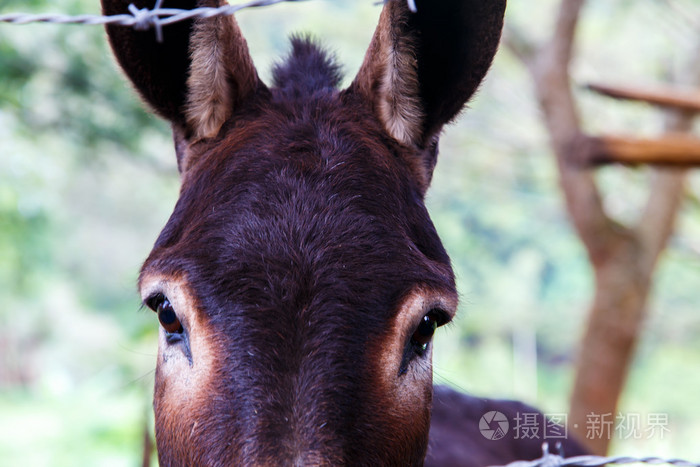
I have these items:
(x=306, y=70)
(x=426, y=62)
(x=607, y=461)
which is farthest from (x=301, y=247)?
(x=306, y=70)

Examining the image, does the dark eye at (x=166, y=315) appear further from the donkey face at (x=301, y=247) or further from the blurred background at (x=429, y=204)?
the blurred background at (x=429, y=204)

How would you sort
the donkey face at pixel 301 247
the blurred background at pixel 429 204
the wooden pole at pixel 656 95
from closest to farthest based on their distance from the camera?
1. the donkey face at pixel 301 247
2. the wooden pole at pixel 656 95
3. the blurred background at pixel 429 204

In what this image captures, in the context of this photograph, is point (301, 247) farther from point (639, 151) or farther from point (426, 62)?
point (639, 151)

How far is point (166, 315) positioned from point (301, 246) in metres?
0.49

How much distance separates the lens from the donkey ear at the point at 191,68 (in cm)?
242

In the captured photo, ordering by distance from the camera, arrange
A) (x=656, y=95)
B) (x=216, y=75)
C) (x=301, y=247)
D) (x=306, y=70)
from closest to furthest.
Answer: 1. (x=301, y=247)
2. (x=216, y=75)
3. (x=306, y=70)
4. (x=656, y=95)

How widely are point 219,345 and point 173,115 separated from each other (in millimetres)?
1081

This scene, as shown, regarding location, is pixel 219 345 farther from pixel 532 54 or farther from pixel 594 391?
pixel 532 54

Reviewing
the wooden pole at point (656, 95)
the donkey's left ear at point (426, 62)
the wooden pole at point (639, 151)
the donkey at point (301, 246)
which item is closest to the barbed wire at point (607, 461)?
the donkey at point (301, 246)

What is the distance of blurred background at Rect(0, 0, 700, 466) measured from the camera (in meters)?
7.98

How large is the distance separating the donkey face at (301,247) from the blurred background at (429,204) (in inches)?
16.2

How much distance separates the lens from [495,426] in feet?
15.3

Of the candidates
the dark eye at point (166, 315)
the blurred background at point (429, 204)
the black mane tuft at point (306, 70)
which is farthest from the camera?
the blurred background at point (429, 204)

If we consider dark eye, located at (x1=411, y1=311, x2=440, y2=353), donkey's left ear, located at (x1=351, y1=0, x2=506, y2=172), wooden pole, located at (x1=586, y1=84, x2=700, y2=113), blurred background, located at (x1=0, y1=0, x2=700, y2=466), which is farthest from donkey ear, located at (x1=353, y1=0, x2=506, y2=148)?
wooden pole, located at (x1=586, y1=84, x2=700, y2=113)
